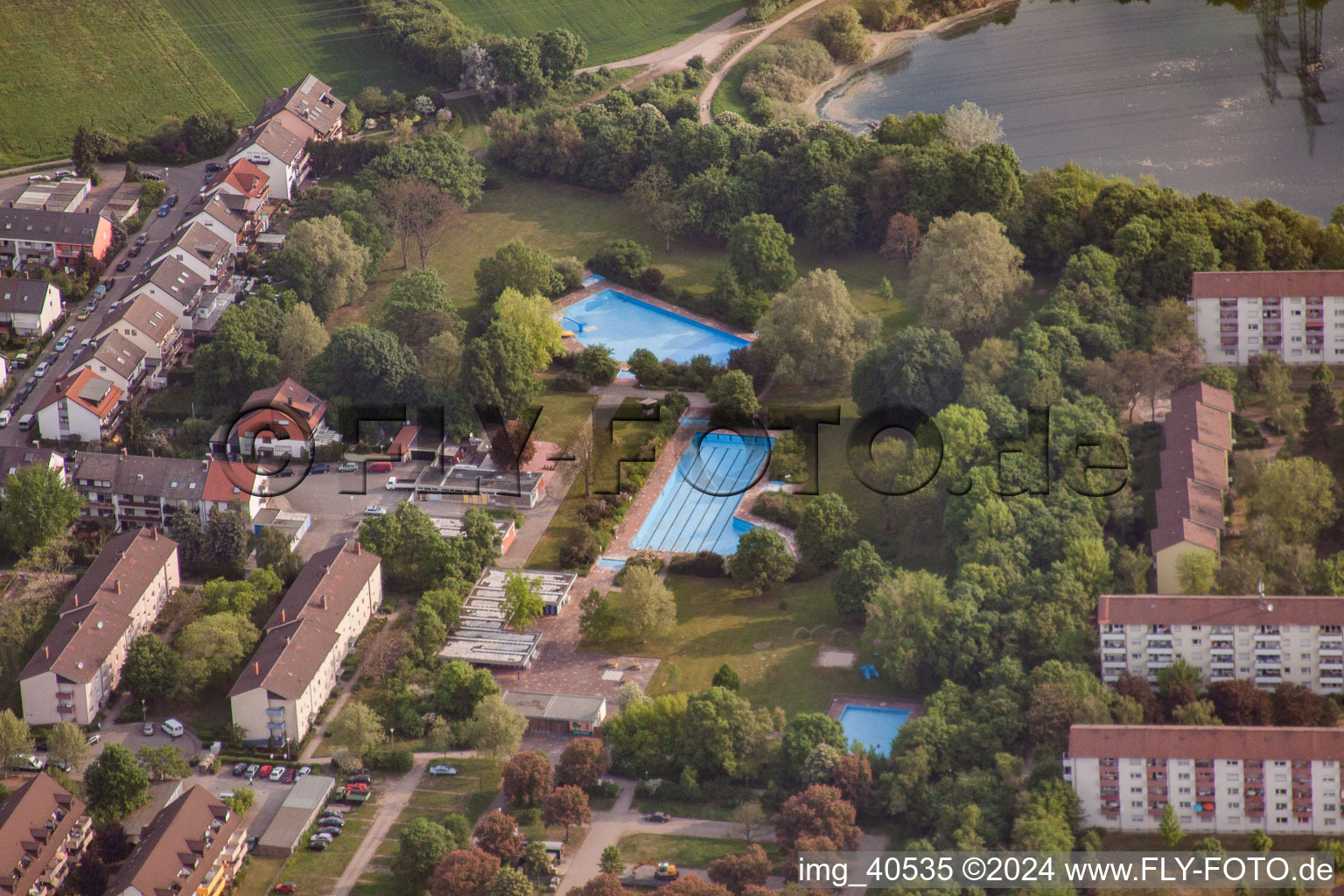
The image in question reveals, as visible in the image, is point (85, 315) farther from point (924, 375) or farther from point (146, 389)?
point (924, 375)

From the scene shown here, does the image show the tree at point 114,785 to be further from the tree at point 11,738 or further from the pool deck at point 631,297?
the pool deck at point 631,297

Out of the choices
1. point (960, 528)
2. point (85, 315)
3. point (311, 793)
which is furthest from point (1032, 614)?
point (85, 315)

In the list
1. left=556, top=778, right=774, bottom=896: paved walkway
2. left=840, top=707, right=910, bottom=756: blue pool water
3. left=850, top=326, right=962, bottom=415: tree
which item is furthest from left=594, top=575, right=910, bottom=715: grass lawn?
left=850, top=326, right=962, bottom=415: tree

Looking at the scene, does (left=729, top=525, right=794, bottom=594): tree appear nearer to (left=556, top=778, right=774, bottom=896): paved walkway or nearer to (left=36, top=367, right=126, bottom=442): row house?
(left=556, top=778, right=774, bottom=896): paved walkway

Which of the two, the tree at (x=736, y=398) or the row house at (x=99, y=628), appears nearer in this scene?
the row house at (x=99, y=628)

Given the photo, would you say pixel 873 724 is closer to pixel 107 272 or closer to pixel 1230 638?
pixel 1230 638

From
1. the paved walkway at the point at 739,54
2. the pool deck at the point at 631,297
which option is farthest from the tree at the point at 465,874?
the paved walkway at the point at 739,54
